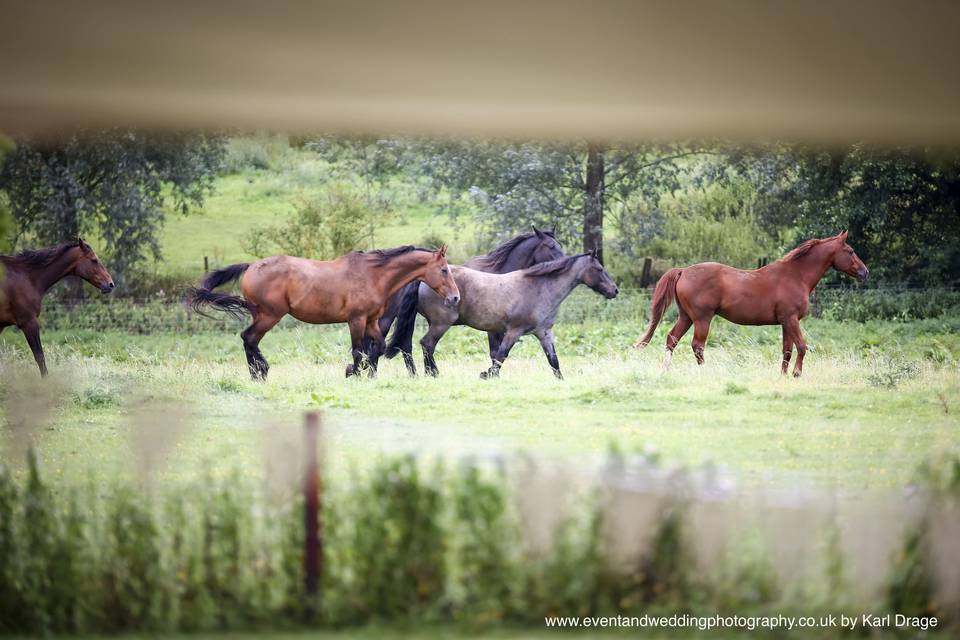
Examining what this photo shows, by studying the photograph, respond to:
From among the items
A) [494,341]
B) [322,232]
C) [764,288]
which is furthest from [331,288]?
[322,232]

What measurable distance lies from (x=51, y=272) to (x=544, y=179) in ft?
32.0

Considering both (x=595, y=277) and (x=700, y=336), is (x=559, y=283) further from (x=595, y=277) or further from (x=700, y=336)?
(x=700, y=336)

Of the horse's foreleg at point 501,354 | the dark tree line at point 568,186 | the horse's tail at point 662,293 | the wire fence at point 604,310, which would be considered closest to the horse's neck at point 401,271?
the horse's foreleg at point 501,354

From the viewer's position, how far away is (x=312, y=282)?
11.6m

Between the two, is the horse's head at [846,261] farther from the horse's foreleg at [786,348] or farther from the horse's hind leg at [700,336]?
the horse's hind leg at [700,336]

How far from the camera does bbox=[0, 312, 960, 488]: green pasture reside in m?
7.30

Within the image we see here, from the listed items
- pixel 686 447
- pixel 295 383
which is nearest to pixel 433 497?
pixel 686 447

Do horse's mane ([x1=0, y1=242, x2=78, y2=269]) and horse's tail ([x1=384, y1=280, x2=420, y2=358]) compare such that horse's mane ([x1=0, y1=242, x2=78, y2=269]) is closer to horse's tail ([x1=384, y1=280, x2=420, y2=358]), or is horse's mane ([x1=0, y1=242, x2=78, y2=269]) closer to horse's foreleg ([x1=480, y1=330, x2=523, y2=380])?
horse's tail ([x1=384, y1=280, x2=420, y2=358])

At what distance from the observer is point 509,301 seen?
11.8 meters

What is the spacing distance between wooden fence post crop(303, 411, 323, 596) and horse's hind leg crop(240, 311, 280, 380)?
6.99 m

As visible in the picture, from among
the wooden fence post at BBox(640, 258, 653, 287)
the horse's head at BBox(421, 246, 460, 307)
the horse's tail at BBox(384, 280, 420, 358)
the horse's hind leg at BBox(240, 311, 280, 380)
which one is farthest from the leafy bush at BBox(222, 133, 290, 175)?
the horse's head at BBox(421, 246, 460, 307)

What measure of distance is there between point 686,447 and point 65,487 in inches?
149

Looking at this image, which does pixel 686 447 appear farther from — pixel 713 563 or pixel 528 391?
pixel 713 563

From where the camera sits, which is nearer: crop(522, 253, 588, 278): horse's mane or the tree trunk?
crop(522, 253, 588, 278): horse's mane
